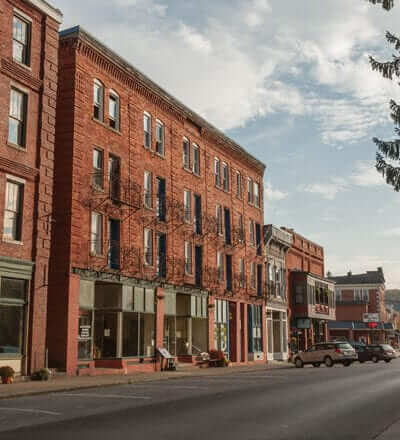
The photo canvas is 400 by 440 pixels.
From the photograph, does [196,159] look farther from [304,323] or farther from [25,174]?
[304,323]

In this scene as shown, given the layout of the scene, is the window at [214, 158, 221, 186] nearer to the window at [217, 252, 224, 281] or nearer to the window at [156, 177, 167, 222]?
the window at [217, 252, 224, 281]

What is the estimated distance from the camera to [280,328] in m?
54.2

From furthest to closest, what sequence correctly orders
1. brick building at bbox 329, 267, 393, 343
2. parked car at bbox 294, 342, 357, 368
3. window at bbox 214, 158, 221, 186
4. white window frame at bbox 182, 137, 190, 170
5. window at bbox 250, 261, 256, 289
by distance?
brick building at bbox 329, 267, 393, 343
window at bbox 250, 261, 256, 289
window at bbox 214, 158, 221, 186
parked car at bbox 294, 342, 357, 368
white window frame at bbox 182, 137, 190, 170

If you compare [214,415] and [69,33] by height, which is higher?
[69,33]

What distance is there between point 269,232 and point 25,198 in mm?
29421

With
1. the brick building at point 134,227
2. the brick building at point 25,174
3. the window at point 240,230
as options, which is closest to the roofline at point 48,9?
the brick building at point 25,174

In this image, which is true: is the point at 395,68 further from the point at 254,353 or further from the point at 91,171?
the point at 254,353

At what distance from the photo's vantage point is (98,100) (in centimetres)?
3144

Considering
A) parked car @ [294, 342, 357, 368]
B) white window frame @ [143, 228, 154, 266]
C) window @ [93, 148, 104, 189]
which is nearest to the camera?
window @ [93, 148, 104, 189]

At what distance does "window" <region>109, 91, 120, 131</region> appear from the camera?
3228 centimetres

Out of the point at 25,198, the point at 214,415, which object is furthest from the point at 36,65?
the point at 214,415

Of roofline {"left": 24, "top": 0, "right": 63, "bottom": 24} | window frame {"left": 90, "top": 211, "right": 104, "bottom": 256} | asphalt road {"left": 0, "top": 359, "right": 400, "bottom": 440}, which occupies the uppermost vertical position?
roofline {"left": 24, "top": 0, "right": 63, "bottom": 24}

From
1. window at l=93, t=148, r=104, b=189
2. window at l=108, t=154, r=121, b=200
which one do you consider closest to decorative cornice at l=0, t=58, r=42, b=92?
window at l=93, t=148, r=104, b=189

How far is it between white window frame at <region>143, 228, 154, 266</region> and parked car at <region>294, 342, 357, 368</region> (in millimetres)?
14829
